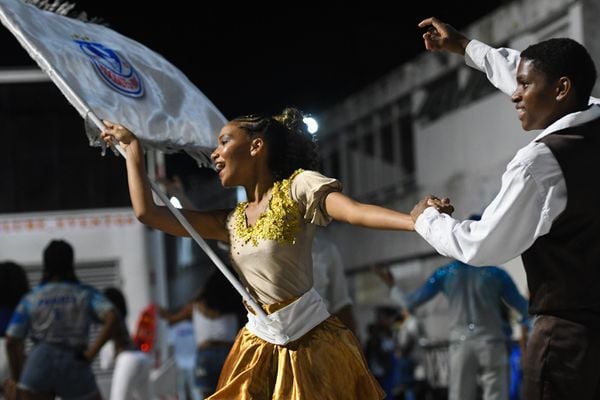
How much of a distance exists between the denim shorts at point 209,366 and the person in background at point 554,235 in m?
6.38

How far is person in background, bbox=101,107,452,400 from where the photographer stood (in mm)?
4879

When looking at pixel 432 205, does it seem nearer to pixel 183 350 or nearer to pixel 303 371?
pixel 303 371

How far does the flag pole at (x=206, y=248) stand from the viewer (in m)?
4.92

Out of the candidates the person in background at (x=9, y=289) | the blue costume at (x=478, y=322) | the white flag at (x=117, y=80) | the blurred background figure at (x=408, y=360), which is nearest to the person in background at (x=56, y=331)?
the person in background at (x=9, y=289)

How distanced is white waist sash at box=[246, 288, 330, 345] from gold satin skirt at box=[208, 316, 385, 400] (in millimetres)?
23

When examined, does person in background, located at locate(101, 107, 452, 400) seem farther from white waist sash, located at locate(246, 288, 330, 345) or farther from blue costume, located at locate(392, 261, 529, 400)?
blue costume, located at locate(392, 261, 529, 400)

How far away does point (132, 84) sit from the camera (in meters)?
5.87

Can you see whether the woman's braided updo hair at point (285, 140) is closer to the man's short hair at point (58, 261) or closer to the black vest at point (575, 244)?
the black vest at point (575, 244)

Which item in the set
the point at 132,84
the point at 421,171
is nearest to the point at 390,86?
the point at 421,171

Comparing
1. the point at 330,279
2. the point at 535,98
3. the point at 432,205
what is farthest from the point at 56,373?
the point at 535,98

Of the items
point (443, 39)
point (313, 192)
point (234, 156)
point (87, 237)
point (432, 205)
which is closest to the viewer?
point (432, 205)

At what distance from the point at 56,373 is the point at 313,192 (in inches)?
162

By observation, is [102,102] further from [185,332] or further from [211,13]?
[211,13]

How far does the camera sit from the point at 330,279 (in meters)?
7.95
